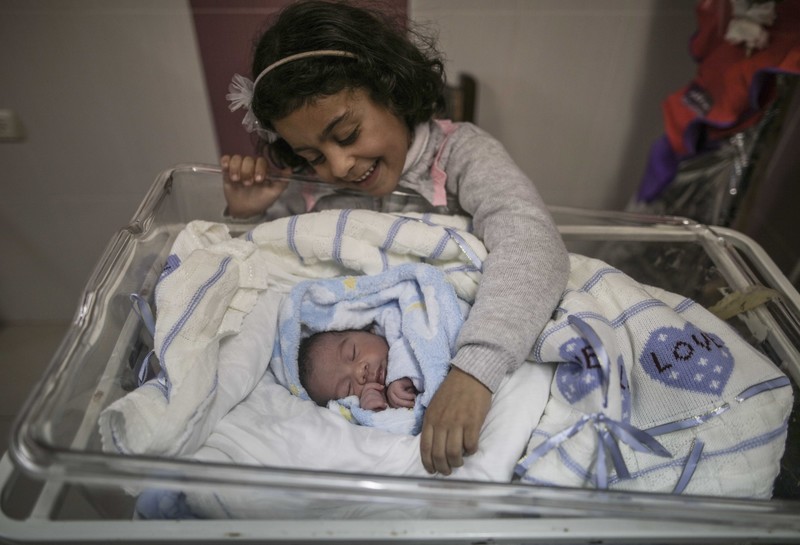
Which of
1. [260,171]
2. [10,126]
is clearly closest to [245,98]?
[260,171]

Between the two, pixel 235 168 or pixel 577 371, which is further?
pixel 235 168

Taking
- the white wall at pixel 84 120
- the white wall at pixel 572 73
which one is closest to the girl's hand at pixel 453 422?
the white wall at pixel 572 73

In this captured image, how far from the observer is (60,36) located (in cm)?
114

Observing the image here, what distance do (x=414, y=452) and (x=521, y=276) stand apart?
0.88 feet

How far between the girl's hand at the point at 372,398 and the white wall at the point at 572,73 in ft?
2.73

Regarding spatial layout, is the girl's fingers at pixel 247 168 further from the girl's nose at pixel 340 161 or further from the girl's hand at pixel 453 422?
the girl's hand at pixel 453 422

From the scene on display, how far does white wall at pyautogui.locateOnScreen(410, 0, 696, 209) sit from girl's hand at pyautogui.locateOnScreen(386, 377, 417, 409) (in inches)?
32.4

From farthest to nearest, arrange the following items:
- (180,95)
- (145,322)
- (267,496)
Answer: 1. (180,95)
2. (145,322)
3. (267,496)

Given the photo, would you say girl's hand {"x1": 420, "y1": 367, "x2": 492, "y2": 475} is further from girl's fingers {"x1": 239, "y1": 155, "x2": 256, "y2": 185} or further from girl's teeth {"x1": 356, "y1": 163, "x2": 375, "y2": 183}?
girl's fingers {"x1": 239, "y1": 155, "x2": 256, "y2": 185}

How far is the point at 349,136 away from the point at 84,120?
0.88m

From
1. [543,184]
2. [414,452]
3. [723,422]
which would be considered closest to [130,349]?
[414,452]

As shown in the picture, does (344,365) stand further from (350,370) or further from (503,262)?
(503,262)

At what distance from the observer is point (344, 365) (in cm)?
80

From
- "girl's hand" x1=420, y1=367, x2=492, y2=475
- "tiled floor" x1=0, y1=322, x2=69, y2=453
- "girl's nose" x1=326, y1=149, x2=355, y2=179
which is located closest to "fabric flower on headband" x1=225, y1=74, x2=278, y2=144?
"girl's nose" x1=326, y1=149, x2=355, y2=179
